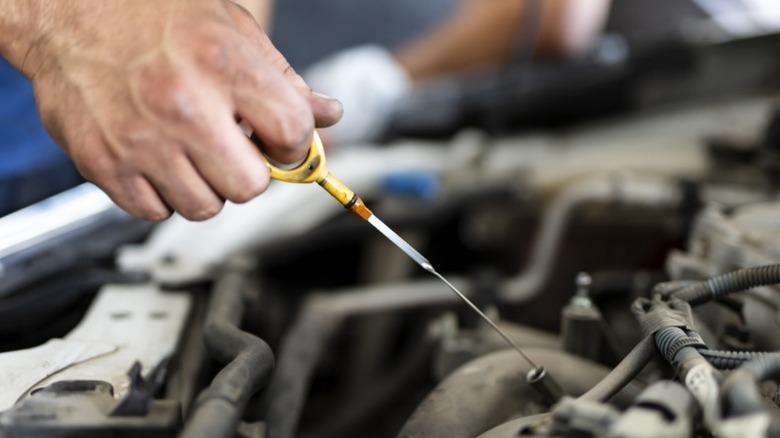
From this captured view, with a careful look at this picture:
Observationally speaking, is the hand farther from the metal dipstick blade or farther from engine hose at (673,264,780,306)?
engine hose at (673,264,780,306)

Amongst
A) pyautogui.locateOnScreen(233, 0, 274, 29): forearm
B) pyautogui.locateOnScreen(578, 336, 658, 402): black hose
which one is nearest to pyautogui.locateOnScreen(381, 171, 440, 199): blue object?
pyautogui.locateOnScreen(233, 0, 274, 29): forearm

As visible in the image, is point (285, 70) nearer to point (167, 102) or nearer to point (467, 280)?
point (167, 102)

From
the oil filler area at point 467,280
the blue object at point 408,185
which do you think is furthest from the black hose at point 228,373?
the blue object at point 408,185

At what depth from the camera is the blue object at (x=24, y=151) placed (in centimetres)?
95

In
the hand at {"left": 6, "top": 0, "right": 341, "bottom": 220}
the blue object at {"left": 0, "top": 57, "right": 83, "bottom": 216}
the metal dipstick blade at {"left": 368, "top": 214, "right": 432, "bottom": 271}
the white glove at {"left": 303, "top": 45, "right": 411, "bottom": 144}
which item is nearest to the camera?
the hand at {"left": 6, "top": 0, "right": 341, "bottom": 220}

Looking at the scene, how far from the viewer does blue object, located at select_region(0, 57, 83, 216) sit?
3.10 feet

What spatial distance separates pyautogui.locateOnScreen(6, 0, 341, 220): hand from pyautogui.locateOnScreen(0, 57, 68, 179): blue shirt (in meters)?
0.47

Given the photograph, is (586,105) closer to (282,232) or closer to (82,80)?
(282,232)

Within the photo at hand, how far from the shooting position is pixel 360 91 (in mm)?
1426

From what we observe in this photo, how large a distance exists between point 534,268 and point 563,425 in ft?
2.41

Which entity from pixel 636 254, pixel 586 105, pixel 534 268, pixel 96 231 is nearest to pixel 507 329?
pixel 534 268

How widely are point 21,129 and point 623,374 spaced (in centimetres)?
83

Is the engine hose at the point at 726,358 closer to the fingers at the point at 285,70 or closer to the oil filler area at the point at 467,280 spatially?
the oil filler area at the point at 467,280

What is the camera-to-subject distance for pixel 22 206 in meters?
0.93
